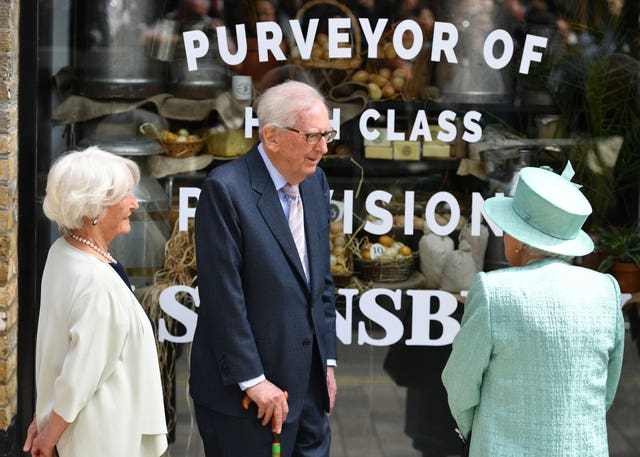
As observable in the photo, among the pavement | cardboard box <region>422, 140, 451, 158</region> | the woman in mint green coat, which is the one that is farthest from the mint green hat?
the pavement

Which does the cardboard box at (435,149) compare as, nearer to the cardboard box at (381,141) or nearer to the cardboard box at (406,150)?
the cardboard box at (406,150)

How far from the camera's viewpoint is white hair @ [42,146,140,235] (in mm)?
3107

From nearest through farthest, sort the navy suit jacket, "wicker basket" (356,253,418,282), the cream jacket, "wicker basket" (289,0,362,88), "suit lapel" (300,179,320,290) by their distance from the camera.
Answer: the cream jacket → the navy suit jacket → "suit lapel" (300,179,320,290) → "wicker basket" (289,0,362,88) → "wicker basket" (356,253,418,282)

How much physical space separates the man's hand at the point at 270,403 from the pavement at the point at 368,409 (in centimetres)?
117

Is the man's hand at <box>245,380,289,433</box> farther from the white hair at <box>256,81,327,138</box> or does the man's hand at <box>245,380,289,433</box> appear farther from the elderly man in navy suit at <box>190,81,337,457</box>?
the white hair at <box>256,81,327,138</box>

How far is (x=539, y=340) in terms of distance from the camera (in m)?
3.05

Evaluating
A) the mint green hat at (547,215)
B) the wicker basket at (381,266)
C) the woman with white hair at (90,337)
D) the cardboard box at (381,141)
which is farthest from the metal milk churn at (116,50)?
the mint green hat at (547,215)

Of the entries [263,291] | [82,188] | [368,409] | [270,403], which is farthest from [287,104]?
[368,409]

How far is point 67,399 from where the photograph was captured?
3051 millimetres

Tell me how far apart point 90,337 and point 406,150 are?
2.01 metres

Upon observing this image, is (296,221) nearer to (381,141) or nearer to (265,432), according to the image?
(265,432)

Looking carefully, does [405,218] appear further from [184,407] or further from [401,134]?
[184,407]

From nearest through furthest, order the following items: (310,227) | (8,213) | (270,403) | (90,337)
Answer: (90,337)
(270,403)
(310,227)
(8,213)

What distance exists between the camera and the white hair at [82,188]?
3.11m
